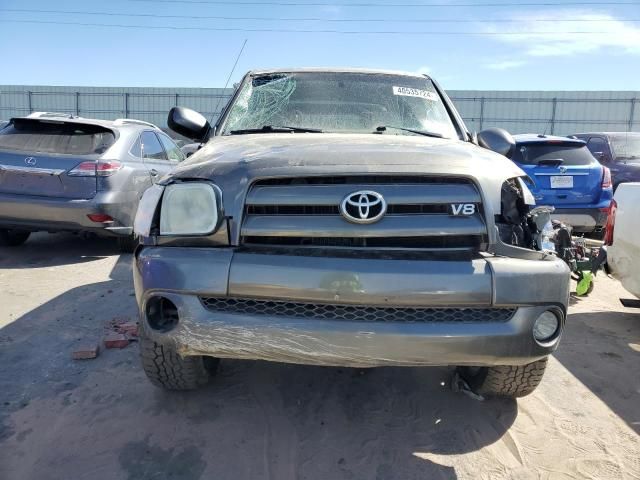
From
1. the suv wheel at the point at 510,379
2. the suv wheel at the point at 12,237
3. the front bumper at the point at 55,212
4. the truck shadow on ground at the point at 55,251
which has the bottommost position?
the suv wheel at the point at 510,379

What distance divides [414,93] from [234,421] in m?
2.57

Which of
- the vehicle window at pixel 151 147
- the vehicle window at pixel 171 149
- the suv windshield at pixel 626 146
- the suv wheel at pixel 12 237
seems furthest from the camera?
the suv windshield at pixel 626 146

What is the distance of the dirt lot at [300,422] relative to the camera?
2275 millimetres

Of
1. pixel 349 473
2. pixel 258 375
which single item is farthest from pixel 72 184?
pixel 349 473

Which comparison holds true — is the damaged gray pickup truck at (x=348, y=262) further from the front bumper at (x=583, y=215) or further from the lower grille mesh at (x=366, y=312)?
the front bumper at (x=583, y=215)

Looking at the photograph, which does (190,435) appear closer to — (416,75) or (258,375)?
(258,375)

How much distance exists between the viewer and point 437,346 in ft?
6.74

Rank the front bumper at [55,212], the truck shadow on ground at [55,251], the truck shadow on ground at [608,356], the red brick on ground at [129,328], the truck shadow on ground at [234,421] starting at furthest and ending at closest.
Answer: the truck shadow on ground at [55,251] < the front bumper at [55,212] < the red brick on ground at [129,328] < the truck shadow on ground at [608,356] < the truck shadow on ground at [234,421]

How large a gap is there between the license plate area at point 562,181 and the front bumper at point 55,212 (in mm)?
5706

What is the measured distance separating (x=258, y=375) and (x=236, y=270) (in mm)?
1247

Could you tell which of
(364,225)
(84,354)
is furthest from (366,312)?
(84,354)

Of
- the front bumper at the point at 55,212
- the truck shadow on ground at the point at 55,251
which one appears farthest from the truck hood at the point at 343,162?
the truck shadow on ground at the point at 55,251

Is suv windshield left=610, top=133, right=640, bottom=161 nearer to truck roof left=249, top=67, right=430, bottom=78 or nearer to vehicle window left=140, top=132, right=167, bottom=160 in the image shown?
truck roof left=249, top=67, right=430, bottom=78

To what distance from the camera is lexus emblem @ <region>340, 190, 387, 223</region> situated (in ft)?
7.03
